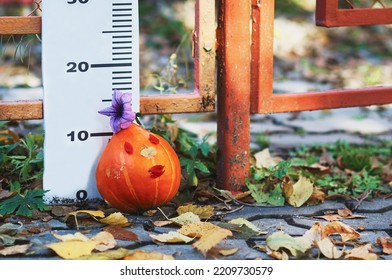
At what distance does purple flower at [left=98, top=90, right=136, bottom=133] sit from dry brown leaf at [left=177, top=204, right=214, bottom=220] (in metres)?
0.37

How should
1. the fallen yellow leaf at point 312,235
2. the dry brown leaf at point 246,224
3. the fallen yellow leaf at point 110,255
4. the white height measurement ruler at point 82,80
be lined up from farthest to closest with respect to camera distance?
the white height measurement ruler at point 82,80, the dry brown leaf at point 246,224, the fallen yellow leaf at point 312,235, the fallen yellow leaf at point 110,255

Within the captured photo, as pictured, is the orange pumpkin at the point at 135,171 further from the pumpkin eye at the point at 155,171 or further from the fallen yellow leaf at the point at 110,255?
the fallen yellow leaf at the point at 110,255

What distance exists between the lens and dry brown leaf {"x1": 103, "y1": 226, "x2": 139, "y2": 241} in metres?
2.80

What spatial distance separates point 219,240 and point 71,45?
101 centimetres

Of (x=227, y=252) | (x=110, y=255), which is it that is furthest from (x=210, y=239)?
(x=110, y=255)

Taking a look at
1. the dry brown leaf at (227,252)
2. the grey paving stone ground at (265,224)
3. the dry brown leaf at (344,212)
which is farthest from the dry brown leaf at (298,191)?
the dry brown leaf at (227,252)

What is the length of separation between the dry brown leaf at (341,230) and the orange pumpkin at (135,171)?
0.60 meters

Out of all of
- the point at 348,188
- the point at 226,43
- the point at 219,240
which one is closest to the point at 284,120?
the point at 348,188

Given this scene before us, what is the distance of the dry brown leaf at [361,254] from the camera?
106 inches

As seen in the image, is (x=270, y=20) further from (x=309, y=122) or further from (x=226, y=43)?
(x=309, y=122)

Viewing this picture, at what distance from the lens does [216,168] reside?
3512mm

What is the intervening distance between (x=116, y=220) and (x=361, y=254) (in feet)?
2.80

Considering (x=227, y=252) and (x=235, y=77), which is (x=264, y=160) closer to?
(x=235, y=77)

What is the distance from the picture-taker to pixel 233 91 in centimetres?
337
